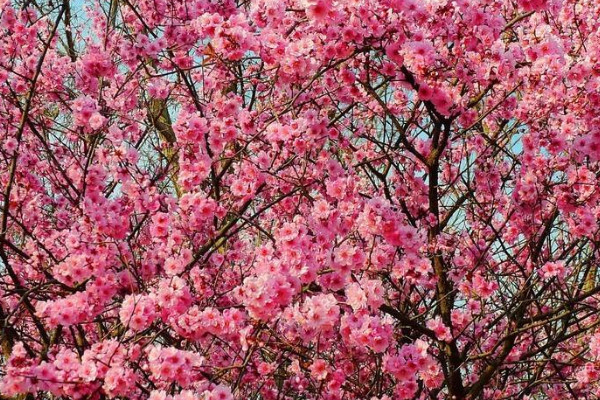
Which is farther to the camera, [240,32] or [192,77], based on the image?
[192,77]

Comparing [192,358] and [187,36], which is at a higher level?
[187,36]

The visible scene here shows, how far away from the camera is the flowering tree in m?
3.73

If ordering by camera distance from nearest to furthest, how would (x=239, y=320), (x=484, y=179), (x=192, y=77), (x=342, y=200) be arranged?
1. (x=239, y=320)
2. (x=342, y=200)
3. (x=484, y=179)
4. (x=192, y=77)

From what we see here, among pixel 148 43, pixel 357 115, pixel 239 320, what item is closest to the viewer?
pixel 239 320

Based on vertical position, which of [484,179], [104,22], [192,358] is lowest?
[192,358]

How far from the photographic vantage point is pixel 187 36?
5.25 m

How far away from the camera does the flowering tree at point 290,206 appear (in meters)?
3.73

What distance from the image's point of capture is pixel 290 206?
574 cm

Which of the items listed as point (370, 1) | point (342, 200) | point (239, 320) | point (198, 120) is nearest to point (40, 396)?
point (239, 320)

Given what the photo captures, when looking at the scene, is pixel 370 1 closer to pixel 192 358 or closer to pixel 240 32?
pixel 240 32

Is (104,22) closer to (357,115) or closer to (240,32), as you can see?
(357,115)

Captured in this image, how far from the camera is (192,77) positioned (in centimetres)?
651

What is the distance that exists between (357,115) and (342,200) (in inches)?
116

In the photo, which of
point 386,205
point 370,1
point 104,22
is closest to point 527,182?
point 386,205
